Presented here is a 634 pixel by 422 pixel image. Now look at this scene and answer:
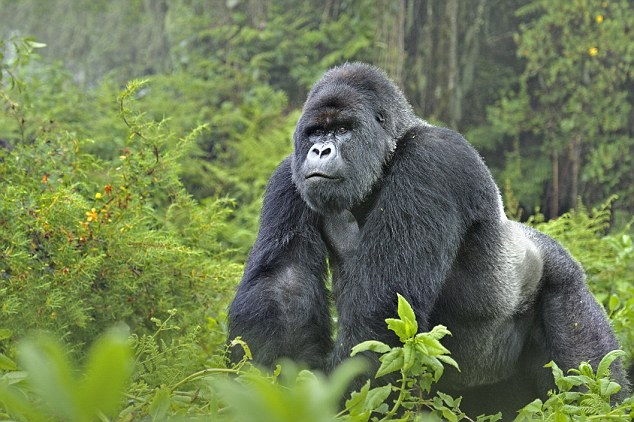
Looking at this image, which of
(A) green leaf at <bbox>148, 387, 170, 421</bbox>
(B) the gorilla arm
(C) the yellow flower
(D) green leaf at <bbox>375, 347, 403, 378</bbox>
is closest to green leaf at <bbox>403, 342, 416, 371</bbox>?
(D) green leaf at <bbox>375, 347, 403, 378</bbox>

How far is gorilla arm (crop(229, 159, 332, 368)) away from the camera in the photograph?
287 cm

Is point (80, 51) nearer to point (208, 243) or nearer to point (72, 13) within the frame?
point (72, 13)

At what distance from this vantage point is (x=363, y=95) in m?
3.18

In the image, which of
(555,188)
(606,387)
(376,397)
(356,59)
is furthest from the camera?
(356,59)

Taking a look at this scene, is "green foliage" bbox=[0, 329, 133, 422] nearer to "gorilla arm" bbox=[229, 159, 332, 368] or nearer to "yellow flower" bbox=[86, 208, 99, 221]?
"gorilla arm" bbox=[229, 159, 332, 368]

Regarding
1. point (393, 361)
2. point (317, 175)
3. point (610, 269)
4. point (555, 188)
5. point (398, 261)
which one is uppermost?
point (317, 175)

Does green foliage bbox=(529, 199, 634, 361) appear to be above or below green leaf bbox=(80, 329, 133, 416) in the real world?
below

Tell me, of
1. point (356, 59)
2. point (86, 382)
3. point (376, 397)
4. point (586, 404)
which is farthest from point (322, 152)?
point (356, 59)

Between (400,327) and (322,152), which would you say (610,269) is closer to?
(322,152)

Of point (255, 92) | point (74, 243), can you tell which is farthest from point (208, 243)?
point (255, 92)

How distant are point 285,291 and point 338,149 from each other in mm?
532

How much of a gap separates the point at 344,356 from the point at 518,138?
6.42 m

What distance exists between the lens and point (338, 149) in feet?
9.99

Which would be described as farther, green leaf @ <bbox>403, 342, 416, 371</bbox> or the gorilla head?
the gorilla head
